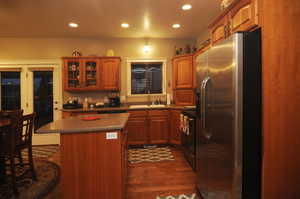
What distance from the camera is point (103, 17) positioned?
2.95 meters

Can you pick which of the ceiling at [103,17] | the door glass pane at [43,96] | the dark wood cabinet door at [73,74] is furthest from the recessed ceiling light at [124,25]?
the door glass pane at [43,96]

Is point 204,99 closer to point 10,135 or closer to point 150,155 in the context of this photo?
point 150,155

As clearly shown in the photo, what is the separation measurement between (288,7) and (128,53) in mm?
3425

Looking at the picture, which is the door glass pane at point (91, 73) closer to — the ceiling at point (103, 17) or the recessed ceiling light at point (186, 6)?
the ceiling at point (103, 17)

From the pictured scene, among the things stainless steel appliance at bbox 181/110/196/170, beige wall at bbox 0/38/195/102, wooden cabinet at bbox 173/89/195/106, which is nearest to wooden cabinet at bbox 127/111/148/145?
beige wall at bbox 0/38/195/102

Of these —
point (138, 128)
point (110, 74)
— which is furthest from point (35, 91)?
point (138, 128)

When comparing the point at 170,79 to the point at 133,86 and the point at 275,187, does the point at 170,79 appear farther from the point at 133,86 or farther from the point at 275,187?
the point at 275,187

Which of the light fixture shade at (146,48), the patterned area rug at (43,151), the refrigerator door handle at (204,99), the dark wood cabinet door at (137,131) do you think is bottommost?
the patterned area rug at (43,151)

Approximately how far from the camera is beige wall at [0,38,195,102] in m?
3.91

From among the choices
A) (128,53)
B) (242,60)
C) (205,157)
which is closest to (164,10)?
(128,53)

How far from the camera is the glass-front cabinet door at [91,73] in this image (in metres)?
3.79

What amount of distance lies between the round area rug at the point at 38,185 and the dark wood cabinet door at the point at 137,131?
1.52m

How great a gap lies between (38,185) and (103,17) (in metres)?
2.90

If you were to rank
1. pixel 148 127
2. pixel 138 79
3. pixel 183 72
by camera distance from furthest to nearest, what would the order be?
1. pixel 138 79
2. pixel 183 72
3. pixel 148 127
